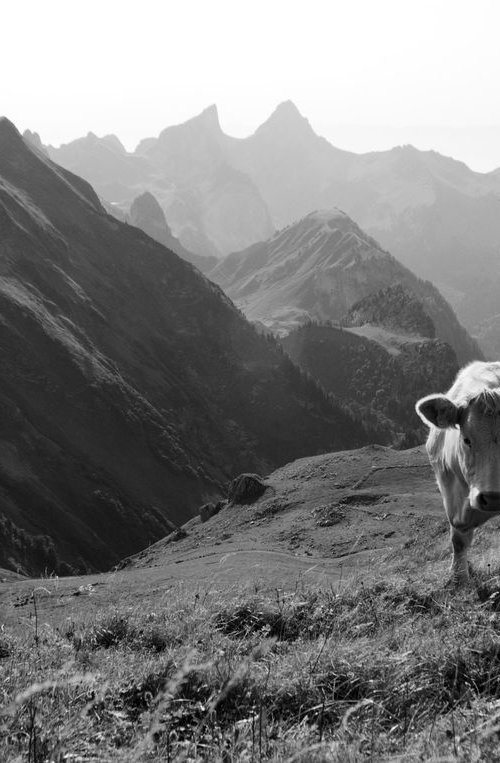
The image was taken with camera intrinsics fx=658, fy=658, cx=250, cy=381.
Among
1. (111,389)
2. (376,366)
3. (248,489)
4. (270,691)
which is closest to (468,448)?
(270,691)

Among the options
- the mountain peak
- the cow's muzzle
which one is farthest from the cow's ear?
the mountain peak

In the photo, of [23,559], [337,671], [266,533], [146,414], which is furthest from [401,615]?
[146,414]

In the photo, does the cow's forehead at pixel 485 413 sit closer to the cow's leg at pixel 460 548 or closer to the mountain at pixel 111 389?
the cow's leg at pixel 460 548

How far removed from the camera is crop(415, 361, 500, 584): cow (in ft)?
23.8

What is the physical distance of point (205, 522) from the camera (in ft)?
145

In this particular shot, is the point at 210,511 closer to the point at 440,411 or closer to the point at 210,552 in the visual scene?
the point at 210,552

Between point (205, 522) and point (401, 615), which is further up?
point (401, 615)

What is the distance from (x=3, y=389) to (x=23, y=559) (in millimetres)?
33949

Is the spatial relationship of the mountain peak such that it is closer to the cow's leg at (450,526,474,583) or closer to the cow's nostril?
the cow's leg at (450,526,474,583)

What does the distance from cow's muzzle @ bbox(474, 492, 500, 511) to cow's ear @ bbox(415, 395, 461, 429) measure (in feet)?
3.46

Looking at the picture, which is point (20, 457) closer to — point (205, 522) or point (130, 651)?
point (205, 522)

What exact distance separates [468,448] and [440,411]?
1.75 feet

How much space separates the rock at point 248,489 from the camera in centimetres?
4150

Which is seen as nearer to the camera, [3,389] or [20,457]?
[20,457]
